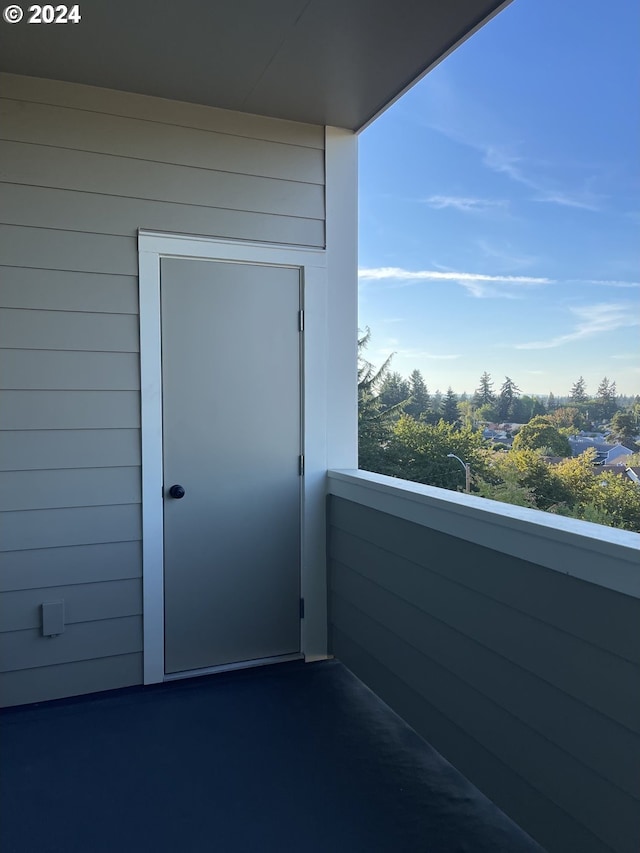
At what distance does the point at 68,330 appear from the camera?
2.60 m

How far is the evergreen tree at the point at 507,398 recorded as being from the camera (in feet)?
19.2

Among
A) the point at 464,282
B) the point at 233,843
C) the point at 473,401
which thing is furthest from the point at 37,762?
the point at 464,282

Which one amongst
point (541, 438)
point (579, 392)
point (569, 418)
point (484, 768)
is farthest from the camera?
point (579, 392)

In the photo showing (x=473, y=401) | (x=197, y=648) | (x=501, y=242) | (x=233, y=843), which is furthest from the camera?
(x=501, y=242)

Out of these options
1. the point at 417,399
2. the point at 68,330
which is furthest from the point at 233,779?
the point at 417,399

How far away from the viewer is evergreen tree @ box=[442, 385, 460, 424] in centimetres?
580

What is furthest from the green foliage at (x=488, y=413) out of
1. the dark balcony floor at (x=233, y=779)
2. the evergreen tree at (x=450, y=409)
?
the dark balcony floor at (x=233, y=779)

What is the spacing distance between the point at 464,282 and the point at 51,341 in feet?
21.2

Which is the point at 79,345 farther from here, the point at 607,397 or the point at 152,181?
the point at 607,397

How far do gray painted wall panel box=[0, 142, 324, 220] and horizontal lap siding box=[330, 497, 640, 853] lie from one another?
1.62m

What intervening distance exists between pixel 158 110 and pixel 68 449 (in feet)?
5.30

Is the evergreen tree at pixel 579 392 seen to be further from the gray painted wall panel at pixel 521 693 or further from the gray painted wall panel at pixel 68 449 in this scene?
the gray painted wall panel at pixel 68 449

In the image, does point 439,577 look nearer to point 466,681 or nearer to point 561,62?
point 466,681

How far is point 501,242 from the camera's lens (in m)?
7.70
